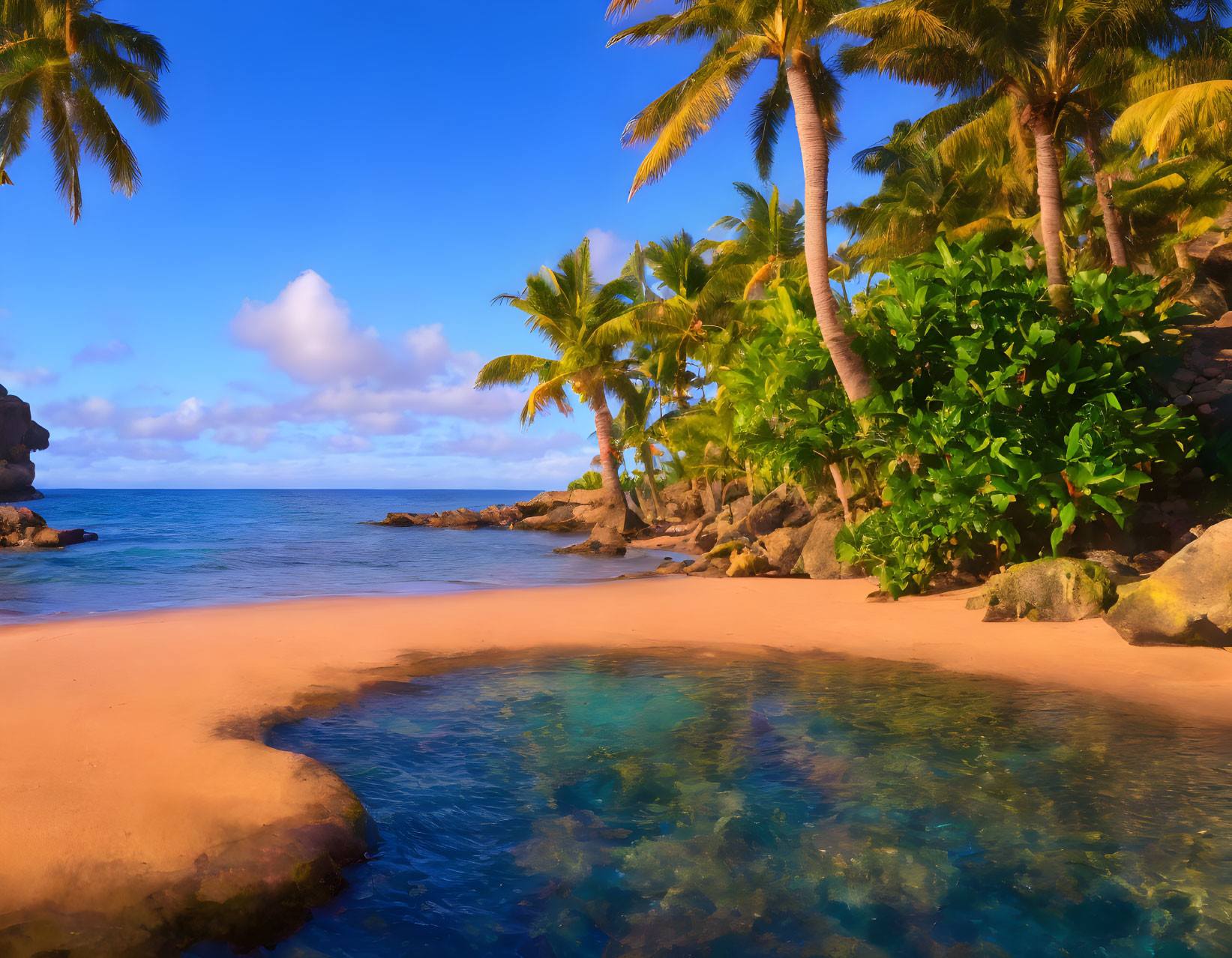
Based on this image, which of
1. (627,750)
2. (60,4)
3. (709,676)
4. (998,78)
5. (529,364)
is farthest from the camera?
(529,364)

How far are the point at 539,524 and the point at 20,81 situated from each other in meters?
24.4

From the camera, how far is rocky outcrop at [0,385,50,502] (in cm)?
5756

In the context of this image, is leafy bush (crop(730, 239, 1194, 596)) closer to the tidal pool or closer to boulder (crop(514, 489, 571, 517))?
the tidal pool

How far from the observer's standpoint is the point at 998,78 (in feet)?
48.7

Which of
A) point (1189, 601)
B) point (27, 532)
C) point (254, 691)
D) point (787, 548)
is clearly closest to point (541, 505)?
point (27, 532)

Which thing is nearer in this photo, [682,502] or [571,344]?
[571,344]

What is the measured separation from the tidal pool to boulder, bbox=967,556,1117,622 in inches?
99.9

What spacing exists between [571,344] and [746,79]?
16281mm

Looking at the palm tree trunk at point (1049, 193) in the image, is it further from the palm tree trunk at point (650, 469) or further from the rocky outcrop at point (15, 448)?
the rocky outcrop at point (15, 448)

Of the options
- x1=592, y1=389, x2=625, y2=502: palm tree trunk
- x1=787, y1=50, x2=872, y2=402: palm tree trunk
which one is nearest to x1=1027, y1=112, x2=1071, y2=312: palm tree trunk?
x1=787, y1=50, x2=872, y2=402: palm tree trunk

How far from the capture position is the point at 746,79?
1356cm

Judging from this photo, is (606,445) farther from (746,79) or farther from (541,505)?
(746,79)

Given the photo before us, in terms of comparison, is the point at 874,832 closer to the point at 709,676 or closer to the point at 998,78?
the point at 709,676

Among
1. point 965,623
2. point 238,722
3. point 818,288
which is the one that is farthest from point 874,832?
point 818,288
